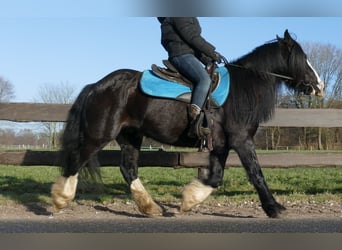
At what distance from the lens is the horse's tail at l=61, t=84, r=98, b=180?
659cm

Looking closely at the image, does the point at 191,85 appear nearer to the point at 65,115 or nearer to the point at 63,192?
the point at 63,192

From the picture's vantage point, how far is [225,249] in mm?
3916

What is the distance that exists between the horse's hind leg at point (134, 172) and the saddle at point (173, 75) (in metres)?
1.08

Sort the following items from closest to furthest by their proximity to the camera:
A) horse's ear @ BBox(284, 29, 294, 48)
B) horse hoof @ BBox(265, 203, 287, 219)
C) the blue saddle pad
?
horse hoof @ BBox(265, 203, 287, 219) → the blue saddle pad → horse's ear @ BBox(284, 29, 294, 48)

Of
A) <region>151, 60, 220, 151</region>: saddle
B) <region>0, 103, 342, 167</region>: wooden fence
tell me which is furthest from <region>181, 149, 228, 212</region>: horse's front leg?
<region>0, 103, 342, 167</region>: wooden fence

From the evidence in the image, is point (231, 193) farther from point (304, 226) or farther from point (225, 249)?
point (225, 249)

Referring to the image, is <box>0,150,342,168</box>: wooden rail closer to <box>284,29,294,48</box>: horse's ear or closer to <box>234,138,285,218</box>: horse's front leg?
<box>234,138,285,218</box>: horse's front leg

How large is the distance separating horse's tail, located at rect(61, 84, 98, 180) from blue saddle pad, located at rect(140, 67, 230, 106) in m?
0.96

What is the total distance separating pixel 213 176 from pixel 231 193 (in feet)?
7.85

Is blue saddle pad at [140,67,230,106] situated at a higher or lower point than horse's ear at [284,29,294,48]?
lower

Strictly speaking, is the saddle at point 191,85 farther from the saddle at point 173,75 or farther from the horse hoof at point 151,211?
the horse hoof at point 151,211

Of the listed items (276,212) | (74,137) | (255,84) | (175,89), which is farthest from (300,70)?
(74,137)

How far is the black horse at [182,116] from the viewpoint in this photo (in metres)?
6.22

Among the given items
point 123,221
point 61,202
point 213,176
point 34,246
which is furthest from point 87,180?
point 34,246
